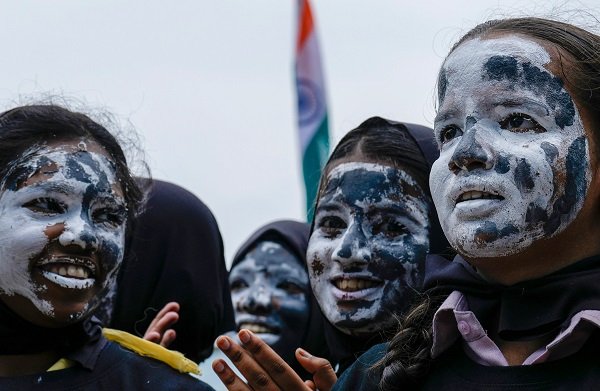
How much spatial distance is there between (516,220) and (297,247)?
334 cm

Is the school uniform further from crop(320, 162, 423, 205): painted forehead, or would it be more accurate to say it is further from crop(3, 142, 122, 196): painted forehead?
crop(3, 142, 122, 196): painted forehead

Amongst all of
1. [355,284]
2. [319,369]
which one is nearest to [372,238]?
[355,284]

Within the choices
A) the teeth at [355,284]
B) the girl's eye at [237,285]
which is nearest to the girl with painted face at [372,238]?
the teeth at [355,284]

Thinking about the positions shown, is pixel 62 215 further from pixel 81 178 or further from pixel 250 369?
pixel 250 369

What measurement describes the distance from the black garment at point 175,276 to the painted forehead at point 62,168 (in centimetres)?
95

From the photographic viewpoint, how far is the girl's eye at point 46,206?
3713 mm

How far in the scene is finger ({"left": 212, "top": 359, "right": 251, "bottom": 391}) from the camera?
3.29 metres

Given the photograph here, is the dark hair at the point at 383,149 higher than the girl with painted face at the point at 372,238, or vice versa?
the dark hair at the point at 383,149

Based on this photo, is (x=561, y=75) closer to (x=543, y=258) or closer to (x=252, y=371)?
(x=543, y=258)

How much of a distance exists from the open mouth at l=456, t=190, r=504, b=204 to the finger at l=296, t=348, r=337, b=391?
82 cm

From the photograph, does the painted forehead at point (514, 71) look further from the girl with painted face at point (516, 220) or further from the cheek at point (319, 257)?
the cheek at point (319, 257)

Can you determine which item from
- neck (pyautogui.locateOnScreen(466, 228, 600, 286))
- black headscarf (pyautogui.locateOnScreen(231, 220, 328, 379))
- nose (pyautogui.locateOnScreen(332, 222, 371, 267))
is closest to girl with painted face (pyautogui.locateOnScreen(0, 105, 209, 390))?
nose (pyautogui.locateOnScreen(332, 222, 371, 267))

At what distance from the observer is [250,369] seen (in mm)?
3244

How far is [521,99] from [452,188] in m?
0.30
